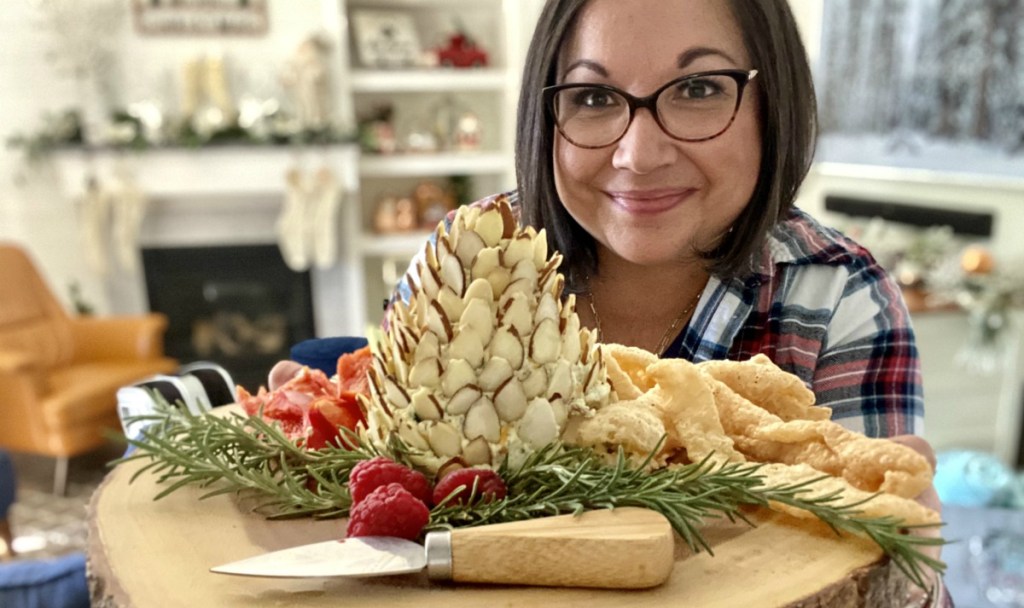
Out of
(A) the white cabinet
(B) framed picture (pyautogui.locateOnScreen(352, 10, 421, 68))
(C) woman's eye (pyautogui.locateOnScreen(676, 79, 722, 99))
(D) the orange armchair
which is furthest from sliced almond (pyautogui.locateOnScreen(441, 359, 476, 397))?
(B) framed picture (pyautogui.locateOnScreen(352, 10, 421, 68))

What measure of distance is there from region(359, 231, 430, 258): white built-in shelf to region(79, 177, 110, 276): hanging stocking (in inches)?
42.0

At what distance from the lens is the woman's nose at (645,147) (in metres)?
0.64

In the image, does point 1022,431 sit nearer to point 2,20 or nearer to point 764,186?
point 764,186

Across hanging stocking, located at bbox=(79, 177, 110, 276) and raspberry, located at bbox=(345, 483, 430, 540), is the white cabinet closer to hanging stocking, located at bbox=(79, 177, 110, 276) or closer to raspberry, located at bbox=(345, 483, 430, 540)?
hanging stocking, located at bbox=(79, 177, 110, 276)

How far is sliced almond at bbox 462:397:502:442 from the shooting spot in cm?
48

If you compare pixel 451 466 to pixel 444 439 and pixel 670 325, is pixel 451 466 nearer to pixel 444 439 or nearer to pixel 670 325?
pixel 444 439

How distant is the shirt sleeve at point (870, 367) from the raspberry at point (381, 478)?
38 cm

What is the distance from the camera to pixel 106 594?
0.45 meters

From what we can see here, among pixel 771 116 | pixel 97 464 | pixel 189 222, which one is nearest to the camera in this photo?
pixel 771 116

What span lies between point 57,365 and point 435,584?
3.05 metres

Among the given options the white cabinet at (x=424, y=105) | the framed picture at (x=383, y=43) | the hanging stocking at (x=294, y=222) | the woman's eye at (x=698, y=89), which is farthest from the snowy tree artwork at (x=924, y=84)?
the woman's eye at (x=698, y=89)

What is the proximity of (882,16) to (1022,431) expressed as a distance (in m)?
1.69

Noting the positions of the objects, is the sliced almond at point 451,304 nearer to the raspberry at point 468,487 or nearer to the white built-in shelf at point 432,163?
the raspberry at point 468,487

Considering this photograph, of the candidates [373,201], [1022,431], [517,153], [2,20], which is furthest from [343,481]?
[2,20]
